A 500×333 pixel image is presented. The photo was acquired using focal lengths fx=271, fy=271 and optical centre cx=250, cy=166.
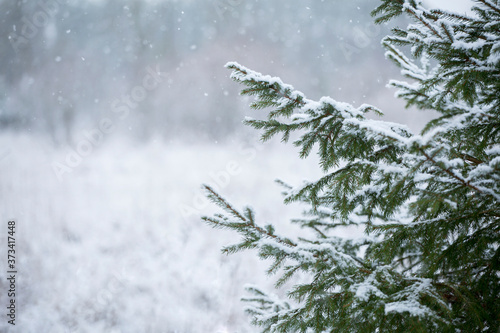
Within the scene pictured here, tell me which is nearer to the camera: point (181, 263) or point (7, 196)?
point (7, 196)

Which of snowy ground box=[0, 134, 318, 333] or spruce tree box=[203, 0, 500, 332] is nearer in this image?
spruce tree box=[203, 0, 500, 332]

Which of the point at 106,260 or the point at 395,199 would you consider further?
the point at 106,260

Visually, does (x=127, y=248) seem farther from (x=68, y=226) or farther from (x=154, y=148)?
(x=154, y=148)

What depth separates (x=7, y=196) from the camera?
90.0ft

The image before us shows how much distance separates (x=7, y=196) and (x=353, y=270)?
118 ft

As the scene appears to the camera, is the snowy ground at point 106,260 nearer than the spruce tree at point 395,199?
No

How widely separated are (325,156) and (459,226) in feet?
3.29

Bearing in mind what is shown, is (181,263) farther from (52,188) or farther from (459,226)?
(459,226)

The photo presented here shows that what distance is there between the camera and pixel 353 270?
1717mm

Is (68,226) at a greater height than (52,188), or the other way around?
(52,188)

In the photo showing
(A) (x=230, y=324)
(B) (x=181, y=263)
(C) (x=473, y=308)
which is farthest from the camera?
(B) (x=181, y=263)

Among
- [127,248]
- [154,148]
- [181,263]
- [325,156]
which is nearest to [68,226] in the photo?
[127,248]

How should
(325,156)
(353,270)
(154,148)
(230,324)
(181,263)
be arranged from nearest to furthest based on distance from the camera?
1. (353,270)
2. (325,156)
3. (230,324)
4. (181,263)
5. (154,148)

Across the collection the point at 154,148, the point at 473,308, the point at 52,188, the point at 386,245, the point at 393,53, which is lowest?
the point at 473,308
